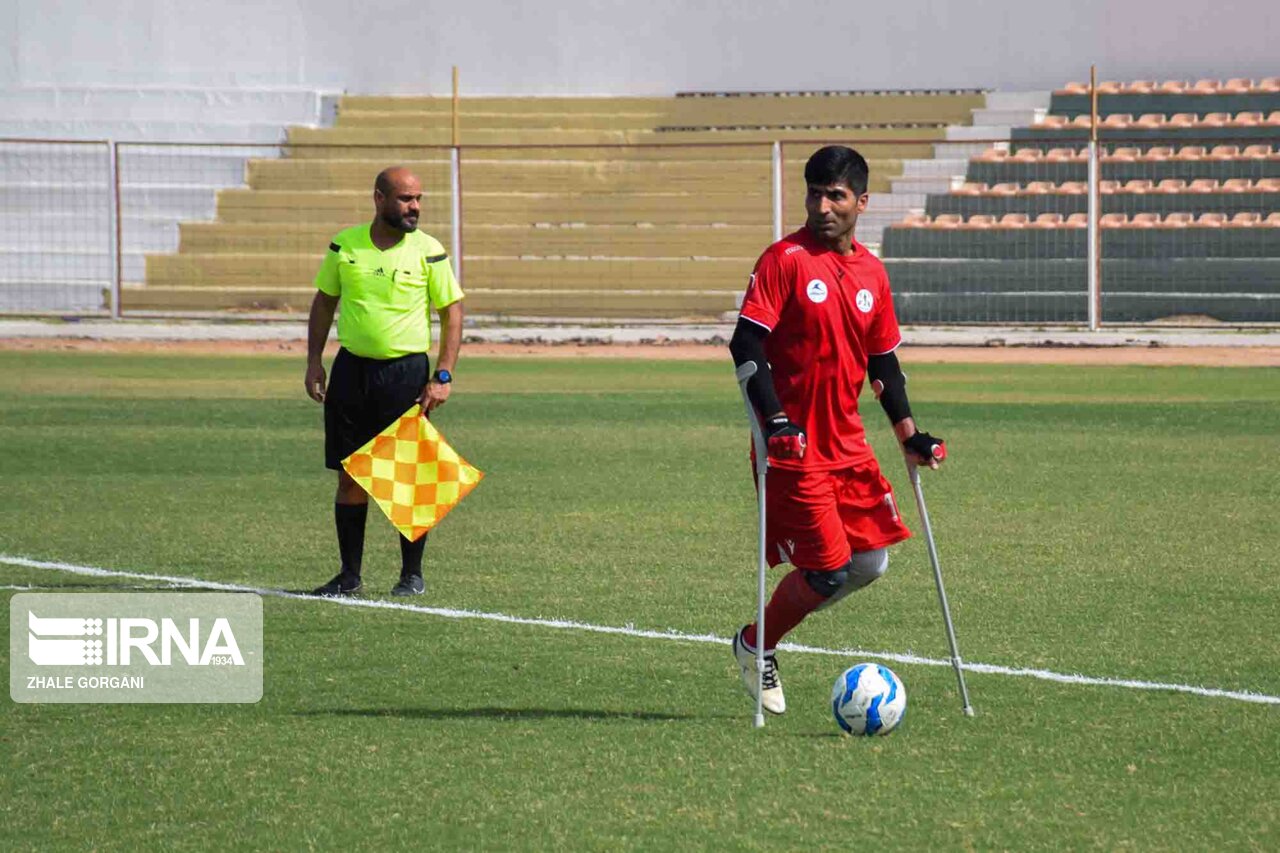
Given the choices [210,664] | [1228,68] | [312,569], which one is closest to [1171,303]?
[1228,68]

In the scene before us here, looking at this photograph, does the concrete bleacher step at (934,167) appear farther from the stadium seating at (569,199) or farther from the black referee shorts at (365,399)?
the black referee shorts at (365,399)

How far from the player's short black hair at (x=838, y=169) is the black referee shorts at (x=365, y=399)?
136 inches

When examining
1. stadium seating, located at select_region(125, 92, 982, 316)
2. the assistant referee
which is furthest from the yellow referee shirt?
stadium seating, located at select_region(125, 92, 982, 316)

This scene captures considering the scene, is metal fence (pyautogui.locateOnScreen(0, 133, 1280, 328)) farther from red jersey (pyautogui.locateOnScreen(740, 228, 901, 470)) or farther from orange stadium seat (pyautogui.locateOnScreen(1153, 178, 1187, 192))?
red jersey (pyautogui.locateOnScreen(740, 228, 901, 470))

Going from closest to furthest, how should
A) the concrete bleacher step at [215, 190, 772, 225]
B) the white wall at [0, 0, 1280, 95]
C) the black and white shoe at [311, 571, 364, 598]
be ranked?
the black and white shoe at [311, 571, 364, 598] < the concrete bleacher step at [215, 190, 772, 225] < the white wall at [0, 0, 1280, 95]

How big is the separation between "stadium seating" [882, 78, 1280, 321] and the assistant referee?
1979 cm

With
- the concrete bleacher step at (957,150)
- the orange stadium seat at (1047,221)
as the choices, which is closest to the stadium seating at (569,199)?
the concrete bleacher step at (957,150)

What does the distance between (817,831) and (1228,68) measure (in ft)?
100

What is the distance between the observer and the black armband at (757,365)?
650 centimetres

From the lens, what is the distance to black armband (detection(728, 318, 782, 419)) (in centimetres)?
650

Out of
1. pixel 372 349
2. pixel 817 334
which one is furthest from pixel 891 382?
pixel 372 349

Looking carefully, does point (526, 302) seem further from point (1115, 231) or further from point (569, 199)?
point (1115, 231)

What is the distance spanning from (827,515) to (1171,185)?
24.5 meters

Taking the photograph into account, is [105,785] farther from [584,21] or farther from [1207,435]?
[584,21]
